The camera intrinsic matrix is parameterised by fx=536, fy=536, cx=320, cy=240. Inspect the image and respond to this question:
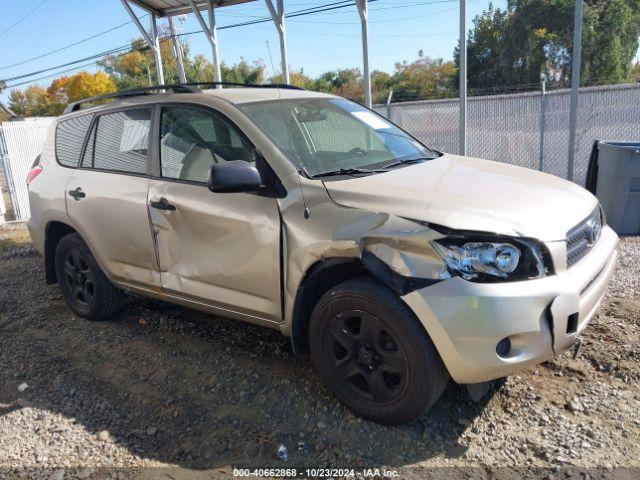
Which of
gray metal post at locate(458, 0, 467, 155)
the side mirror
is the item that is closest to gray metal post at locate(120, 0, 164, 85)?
gray metal post at locate(458, 0, 467, 155)

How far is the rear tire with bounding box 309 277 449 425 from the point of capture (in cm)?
263

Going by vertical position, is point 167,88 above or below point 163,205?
above

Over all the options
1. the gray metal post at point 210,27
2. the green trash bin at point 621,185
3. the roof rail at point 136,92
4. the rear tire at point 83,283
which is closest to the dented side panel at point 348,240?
the roof rail at point 136,92

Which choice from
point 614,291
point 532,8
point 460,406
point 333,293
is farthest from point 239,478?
point 532,8

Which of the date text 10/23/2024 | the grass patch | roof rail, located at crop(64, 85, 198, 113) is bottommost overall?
the grass patch

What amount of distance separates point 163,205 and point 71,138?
162 cm

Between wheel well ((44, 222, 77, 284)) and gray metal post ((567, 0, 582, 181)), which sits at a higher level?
gray metal post ((567, 0, 582, 181))

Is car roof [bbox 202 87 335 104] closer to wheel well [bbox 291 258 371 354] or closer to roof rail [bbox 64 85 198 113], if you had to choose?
roof rail [bbox 64 85 198 113]

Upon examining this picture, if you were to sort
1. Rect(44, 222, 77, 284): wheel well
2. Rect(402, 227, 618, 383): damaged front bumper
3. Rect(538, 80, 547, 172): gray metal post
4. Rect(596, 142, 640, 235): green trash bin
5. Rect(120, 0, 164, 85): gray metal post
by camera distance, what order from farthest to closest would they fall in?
Rect(120, 0, 164, 85): gray metal post, Rect(538, 80, 547, 172): gray metal post, Rect(596, 142, 640, 235): green trash bin, Rect(44, 222, 77, 284): wheel well, Rect(402, 227, 618, 383): damaged front bumper

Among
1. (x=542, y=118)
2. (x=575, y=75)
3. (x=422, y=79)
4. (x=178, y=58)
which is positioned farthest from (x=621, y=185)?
(x=422, y=79)

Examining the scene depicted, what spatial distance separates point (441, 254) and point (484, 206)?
15.9 inches

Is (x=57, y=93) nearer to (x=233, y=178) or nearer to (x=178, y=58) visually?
(x=178, y=58)

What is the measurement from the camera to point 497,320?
2449 mm

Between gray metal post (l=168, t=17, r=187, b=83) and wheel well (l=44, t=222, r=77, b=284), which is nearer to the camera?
wheel well (l=44, t=222, r=77, b=284)
